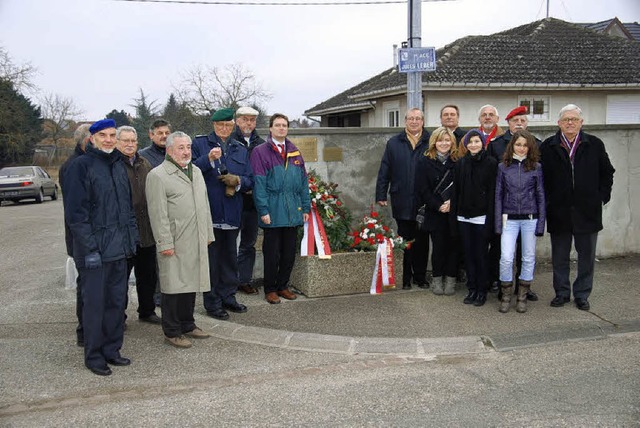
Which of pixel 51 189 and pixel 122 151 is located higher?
pixel 122 151

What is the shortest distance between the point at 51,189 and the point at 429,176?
81.0 feet

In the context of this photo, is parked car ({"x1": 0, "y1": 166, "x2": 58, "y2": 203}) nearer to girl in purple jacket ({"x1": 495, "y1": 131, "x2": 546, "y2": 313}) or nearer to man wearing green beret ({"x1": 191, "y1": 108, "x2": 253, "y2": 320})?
man wearing green beret ({"x1": 191, "y1": 108, "x2": 253, "y2": 320})

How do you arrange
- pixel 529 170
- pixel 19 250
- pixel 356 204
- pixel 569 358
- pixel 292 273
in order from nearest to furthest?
pixel 569 358 < pixel 529 170 < pixel 292 273 < pixel 356 204 < pixel 19 250

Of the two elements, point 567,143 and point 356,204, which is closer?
point 567,143

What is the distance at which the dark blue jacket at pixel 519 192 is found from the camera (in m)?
6.43

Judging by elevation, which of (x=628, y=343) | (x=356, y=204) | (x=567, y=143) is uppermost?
(x=567, y=143)

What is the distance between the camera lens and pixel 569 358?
209 inches

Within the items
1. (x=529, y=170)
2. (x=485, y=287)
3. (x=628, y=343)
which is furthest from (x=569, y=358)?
(x=529, y=170)

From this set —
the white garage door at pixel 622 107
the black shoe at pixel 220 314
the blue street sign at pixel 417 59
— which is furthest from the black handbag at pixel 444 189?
the white garage door at pixel 622 107

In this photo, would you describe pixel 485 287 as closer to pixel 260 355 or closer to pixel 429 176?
pixel 429 176

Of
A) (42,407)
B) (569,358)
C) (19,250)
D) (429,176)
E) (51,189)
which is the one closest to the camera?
(42,407)

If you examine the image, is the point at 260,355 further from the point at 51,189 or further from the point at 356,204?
the point at 51,189

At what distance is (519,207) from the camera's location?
6449 mm

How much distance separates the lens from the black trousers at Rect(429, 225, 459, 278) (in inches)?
284
